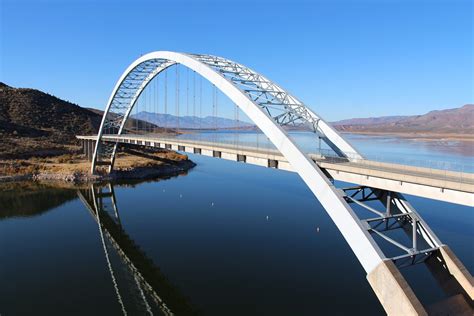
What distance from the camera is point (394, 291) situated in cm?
1066

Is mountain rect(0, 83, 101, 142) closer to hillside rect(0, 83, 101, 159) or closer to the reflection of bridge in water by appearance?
hillside rect(0, 83, 101, 159)

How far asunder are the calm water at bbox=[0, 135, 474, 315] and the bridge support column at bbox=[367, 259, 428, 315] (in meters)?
2.79

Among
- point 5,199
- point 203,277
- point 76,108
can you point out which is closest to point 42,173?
point 5,199

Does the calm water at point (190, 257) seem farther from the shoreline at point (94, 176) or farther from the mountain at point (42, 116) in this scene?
the mountain at point (42, 116)

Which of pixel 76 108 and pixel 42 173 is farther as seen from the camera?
pixel 76 108

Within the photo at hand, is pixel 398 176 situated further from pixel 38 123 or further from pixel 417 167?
pixel 38 123

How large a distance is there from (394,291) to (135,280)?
1187 cm

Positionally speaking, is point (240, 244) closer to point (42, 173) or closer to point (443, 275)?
point (443, 275)

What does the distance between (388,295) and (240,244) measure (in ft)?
35.9

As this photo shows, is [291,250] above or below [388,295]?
below

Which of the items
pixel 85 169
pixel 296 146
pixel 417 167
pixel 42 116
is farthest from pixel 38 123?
pixel 417 167

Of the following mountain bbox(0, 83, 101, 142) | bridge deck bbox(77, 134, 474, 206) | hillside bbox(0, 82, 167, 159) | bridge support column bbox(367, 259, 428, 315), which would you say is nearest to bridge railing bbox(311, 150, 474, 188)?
bridge deck bbox(77, 134, 474, 206)

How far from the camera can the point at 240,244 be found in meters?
20.9

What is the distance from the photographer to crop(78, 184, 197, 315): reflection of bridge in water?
14.3 meters
